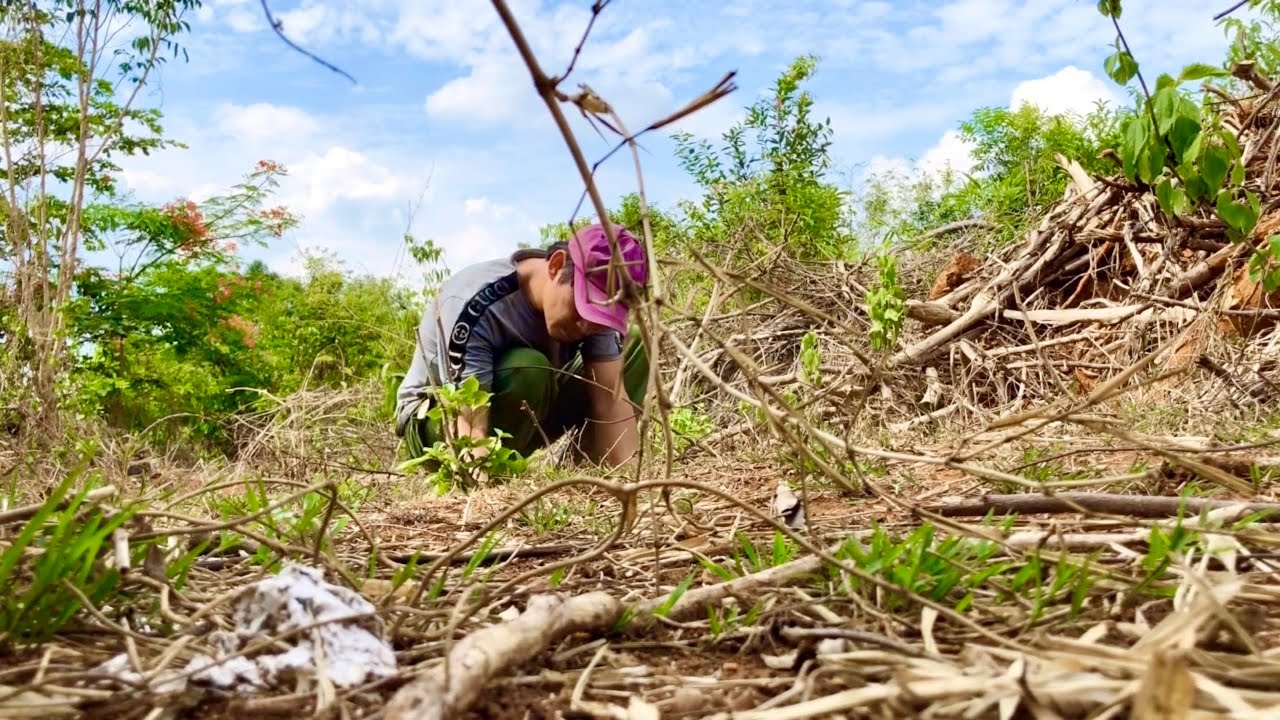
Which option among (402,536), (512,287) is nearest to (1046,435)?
(402,536)

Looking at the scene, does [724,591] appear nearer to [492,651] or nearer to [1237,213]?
[492,651]

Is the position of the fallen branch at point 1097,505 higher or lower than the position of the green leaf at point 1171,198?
lower

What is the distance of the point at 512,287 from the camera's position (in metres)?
4.95

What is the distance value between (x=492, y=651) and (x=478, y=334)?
374 cm

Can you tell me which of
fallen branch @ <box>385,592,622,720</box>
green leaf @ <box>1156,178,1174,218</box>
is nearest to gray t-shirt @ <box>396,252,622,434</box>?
green leaf @ <box>1156,178,1174,218</box>

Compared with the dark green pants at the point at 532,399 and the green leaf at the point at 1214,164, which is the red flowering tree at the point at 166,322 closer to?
the dark green pants at the point at 532,399

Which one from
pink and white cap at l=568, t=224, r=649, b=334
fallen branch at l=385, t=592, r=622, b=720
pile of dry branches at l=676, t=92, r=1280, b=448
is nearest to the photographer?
fallen branch at l=385, t=592, r=622, b=720

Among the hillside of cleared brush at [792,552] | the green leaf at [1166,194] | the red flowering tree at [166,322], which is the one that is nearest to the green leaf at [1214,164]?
the hillside of cleared brush at [792,552]

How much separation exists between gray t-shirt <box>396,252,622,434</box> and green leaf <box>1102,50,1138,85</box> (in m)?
2.83

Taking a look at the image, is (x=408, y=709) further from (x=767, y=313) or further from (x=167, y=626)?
(x=767, y=313)

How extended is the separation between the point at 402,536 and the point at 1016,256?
172 inches

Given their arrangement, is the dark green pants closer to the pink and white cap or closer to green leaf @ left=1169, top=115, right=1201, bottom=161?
the pink and white cap

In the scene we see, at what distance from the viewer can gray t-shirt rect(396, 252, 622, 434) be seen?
4.64m

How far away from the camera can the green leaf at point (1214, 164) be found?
2.88 m
